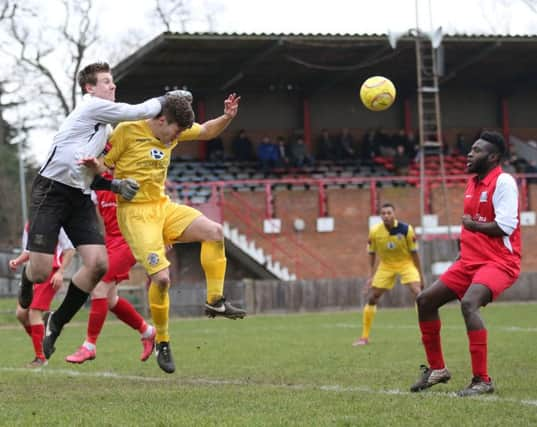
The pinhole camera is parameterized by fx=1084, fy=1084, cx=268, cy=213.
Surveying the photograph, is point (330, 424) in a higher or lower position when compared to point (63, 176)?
lower

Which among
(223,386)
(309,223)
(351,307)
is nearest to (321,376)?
(223,386)

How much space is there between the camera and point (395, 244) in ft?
53.5

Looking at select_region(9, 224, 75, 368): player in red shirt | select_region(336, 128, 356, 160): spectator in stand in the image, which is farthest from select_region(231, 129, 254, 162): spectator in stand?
select_region(9, 224, 75, 368): player in red shirt

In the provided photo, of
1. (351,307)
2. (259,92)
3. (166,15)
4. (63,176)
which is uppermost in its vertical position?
(166,15)

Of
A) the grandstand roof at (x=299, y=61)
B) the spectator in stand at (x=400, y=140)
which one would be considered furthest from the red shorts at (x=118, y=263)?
the spectator in stand at (x=400, y=140)

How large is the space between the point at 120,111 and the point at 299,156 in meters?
24.9

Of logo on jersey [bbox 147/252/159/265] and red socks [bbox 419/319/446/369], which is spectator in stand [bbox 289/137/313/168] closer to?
logo on jersey [bbox 147/252/159/265]

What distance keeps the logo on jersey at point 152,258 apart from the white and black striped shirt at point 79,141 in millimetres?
817

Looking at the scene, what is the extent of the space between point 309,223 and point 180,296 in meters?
5.63

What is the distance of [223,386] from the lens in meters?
9.38

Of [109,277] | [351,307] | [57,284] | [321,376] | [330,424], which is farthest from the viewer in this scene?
[351,307]

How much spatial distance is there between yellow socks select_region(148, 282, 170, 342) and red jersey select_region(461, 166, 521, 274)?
2.57 metres

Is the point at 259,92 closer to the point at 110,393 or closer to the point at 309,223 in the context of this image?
the point at 309,223

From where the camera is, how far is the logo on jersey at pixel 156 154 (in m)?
9.24
